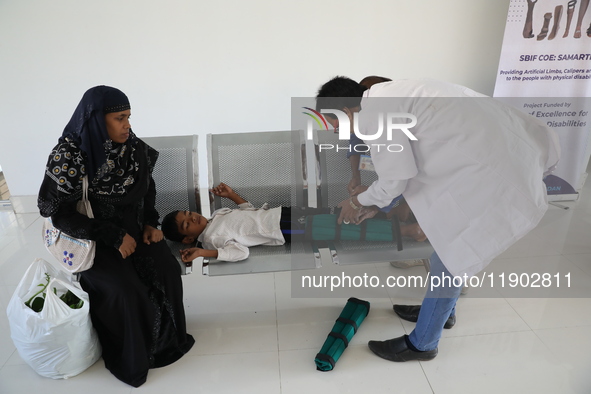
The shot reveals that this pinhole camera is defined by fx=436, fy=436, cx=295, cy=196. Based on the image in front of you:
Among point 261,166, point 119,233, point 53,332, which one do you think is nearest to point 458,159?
point 261,166

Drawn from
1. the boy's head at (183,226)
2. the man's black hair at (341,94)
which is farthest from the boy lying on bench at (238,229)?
the man's black hair at (341,94)

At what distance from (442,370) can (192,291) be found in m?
1.53

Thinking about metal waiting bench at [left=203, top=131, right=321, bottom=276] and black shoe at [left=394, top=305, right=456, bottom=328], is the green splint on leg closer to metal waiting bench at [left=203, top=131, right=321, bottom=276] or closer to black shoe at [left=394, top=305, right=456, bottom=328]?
black shoe at [left=394, top=305, right=456, bottom=328]

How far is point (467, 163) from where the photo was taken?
5.38 ft

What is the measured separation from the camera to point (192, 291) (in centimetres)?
275

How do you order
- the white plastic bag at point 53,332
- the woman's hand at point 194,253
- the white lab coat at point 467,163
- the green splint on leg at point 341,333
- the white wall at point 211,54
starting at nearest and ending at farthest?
the white lab coat at point 467,163 < the white plastic bag at point 53,332 < the green splint on leg at point 341,333 < the woman's hand at point 194,253 < the white wall at point 211,54

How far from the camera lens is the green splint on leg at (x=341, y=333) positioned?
208 cm

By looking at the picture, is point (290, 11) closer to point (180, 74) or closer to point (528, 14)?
point (180, 74)

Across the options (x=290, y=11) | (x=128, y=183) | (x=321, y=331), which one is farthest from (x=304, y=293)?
(x=290, y=11)

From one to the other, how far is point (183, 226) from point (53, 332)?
77 centimetres

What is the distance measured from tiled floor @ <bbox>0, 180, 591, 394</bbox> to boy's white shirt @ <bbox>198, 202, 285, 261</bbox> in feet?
1.56

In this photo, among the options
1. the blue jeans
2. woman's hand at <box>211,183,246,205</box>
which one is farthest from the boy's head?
the blue jeans

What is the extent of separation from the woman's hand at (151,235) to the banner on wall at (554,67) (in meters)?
2.82

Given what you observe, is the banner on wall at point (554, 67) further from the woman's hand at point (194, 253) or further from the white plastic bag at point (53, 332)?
the white plastic bag at point (53, 332)
